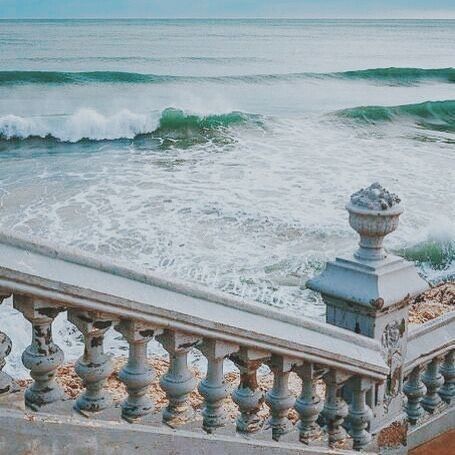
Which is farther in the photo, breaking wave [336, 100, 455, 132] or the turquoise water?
breaking wave [336, 100, 455, 132]

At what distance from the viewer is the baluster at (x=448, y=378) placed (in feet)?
12.7

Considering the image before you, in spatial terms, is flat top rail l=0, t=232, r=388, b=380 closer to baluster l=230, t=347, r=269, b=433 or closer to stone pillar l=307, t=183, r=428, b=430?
baluster l=230, t=347, r=269, b=433

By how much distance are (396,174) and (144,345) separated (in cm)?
1716

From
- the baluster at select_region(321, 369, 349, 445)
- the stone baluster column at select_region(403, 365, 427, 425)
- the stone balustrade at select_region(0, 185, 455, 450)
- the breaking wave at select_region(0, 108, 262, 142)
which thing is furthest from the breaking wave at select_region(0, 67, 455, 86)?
the baluster at select_region(321, 369, 349, 445)

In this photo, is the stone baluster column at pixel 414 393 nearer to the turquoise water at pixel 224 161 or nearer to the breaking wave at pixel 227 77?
the turquoise water at pixel 224 161

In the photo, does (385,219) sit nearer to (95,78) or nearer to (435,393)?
(435,393)

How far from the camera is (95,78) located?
127 ft

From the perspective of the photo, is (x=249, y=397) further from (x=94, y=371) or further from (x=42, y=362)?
(x=42, y=362)

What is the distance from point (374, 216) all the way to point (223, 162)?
1809cm

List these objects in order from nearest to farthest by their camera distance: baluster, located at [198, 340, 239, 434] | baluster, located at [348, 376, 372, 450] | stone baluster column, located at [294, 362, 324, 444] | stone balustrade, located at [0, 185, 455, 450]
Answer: stone balustrade, located at [0, 185, 455, 450] → baluster, located at [198, 340, 239, 434] → stone baluster column, located at [294, 362, 324, 444] → baluster, located at [348, 376, 372, 450]

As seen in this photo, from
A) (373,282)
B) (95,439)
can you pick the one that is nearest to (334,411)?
(373,282)

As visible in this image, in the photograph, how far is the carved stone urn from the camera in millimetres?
3010

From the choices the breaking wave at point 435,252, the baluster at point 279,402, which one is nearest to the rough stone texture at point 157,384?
the baluster at point 279,402

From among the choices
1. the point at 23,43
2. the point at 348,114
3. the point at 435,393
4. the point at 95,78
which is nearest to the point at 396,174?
the point at 348,114
